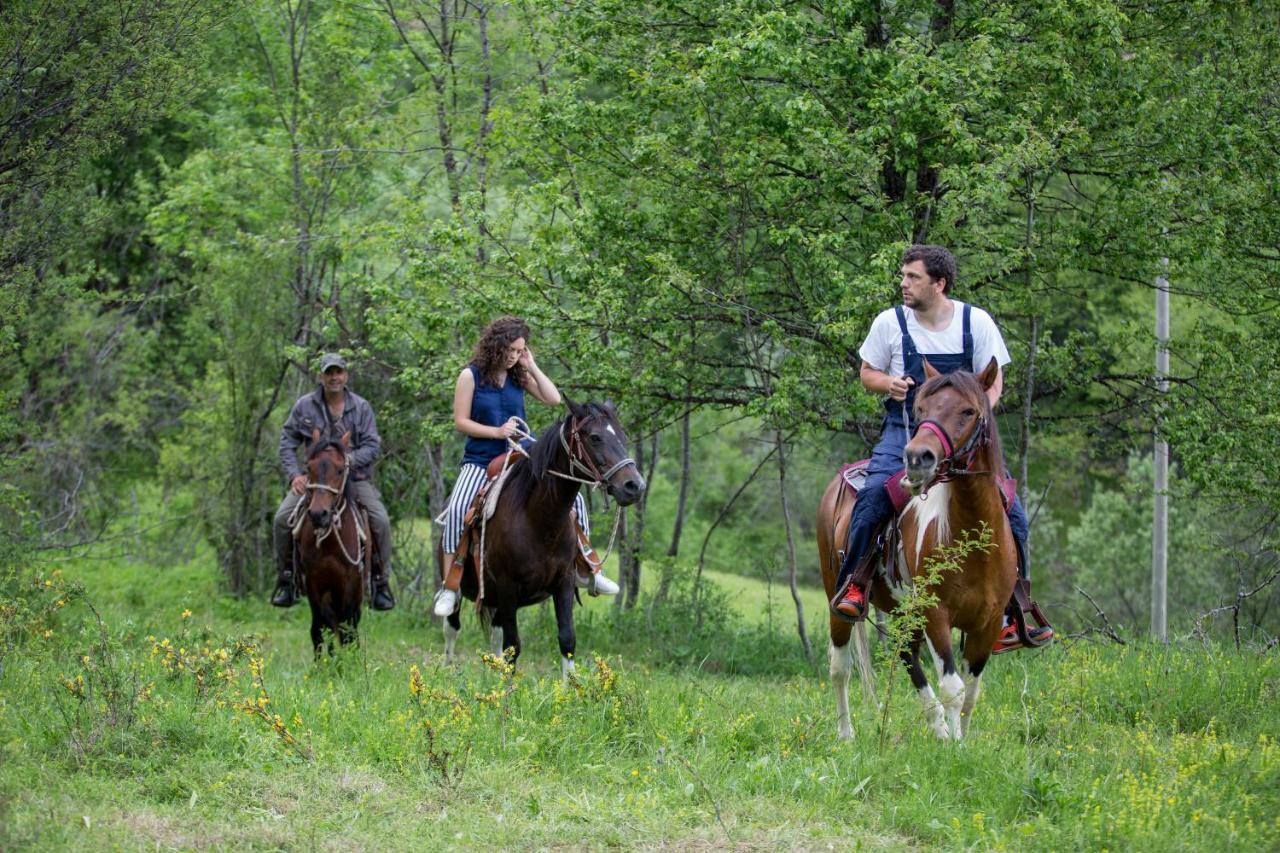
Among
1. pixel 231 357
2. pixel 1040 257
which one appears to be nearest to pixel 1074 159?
pixel 1040 257

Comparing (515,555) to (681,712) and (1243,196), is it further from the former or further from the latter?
(1243,196)

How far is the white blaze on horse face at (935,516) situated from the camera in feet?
23.8

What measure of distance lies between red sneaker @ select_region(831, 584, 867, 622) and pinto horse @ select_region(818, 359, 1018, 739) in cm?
19

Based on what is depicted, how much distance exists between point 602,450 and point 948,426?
296 centimetres

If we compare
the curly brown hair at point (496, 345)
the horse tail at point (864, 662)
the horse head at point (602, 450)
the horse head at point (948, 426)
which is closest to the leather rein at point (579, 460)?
the horse head at point (602, 450)

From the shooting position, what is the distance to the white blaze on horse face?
23.8 feet

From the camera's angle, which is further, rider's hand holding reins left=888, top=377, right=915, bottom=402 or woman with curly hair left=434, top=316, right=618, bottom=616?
woman with curly hair left=434, top=316, right=618, bottom=616

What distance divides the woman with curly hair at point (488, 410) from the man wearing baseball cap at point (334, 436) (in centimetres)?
136

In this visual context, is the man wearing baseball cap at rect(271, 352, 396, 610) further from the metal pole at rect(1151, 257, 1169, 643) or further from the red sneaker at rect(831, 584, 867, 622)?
the metal pole at rect(1151, 257, 1169, 643)

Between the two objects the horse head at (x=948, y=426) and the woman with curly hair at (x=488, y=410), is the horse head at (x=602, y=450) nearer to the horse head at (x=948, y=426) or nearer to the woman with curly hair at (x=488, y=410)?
the woman with curly hair at (x=488, y=410)

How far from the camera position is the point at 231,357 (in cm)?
1666

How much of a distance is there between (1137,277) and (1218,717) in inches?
203

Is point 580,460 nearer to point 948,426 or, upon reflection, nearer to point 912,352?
point 912,352

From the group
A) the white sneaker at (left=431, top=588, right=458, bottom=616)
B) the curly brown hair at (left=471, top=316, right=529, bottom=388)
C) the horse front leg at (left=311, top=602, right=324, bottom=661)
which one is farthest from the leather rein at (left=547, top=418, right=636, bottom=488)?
the horse front leg at (left=311, top=602, right=324, bottom=661)
